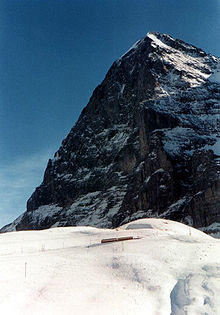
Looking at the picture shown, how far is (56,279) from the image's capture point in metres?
7.49

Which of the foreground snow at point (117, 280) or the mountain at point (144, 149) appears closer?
the foreground snow at point (117, 280)

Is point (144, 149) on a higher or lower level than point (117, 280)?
higher

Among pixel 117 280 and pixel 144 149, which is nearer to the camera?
pixel 117 280

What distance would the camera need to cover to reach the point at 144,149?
341 feet

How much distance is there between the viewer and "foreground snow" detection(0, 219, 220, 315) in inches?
247

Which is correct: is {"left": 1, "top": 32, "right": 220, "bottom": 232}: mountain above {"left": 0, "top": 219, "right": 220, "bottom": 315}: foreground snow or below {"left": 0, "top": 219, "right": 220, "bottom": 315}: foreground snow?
above

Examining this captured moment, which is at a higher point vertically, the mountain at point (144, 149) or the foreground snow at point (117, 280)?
the mountain at point (144, 149)

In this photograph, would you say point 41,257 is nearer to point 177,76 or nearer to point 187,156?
point 187,156

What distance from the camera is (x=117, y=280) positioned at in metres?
7.54

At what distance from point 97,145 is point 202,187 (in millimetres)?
72939

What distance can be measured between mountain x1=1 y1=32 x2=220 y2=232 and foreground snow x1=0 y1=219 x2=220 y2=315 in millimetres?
63420

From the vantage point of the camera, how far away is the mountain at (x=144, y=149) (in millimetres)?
85250

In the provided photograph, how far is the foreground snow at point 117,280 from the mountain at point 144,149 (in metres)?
63.4

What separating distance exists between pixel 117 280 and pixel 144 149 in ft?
319
